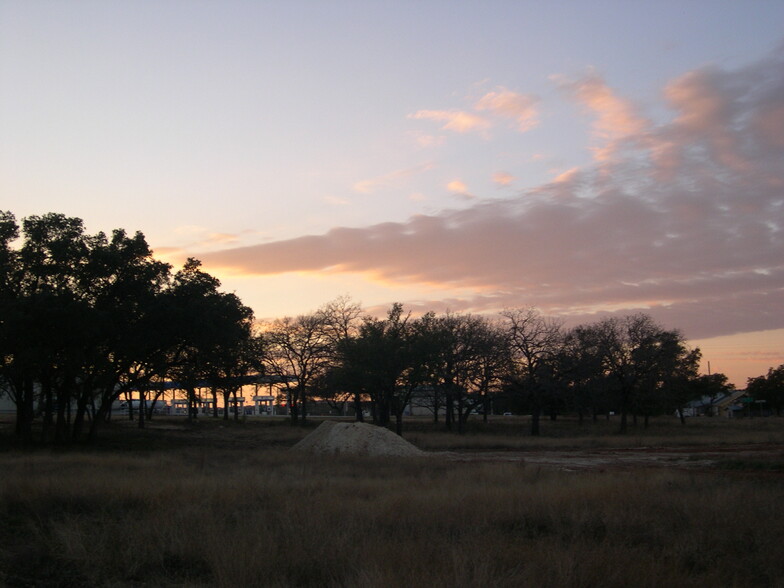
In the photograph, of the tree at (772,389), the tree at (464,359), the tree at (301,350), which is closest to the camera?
the tree at (464,359)

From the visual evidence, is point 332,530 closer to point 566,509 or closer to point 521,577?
point 521,577

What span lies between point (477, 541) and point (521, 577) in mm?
2113

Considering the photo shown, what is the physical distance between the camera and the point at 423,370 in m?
49.7

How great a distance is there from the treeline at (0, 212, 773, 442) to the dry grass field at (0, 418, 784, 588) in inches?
576

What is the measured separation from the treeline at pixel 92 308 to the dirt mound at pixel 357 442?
23.4 ft

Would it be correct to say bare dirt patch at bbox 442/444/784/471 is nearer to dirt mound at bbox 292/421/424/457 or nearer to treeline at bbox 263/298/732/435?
dirt mound at bbox 292/421/424/457

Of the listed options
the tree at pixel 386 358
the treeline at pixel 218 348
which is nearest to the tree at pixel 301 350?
the treeline at pixel 218 348

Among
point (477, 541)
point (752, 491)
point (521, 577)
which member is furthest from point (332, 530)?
point (752, 491)

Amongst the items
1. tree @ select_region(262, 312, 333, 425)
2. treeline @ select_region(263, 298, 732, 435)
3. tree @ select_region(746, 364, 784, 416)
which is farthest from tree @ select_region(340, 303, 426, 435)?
tree @ select_region(746, 364, 784, 416)

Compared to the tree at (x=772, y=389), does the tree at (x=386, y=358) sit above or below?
above

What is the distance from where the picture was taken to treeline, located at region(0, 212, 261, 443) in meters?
29.9

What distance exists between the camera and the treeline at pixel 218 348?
104 ft

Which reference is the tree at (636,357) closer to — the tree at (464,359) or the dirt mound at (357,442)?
the tree at (464,359)

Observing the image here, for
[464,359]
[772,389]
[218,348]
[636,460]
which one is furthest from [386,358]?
[772,389]
